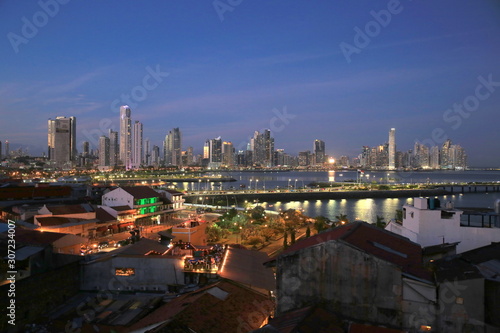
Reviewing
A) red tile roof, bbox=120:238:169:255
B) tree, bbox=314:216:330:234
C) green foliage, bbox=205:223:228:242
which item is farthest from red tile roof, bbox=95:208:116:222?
tree, bbox=314:216:330:234

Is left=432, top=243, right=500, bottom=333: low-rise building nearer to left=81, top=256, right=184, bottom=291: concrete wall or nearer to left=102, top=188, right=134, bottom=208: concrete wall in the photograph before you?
left=81, top=256, right=184, bottom=291: concrete wall

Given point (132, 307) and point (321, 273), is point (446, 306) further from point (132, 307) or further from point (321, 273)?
point (132, 307)

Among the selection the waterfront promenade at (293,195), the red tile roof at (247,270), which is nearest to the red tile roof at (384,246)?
the red tile roof at (247,270)

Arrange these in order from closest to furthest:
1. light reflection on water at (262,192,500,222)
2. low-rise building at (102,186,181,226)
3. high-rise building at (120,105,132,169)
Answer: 1. low-rise building at (102,186,181,226)
2. light reflection on water at (262,192,500,222)
3. high-rise building at (120,105,132,169)

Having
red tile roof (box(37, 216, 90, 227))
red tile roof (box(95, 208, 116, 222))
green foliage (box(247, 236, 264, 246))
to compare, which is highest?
red tile roof (box(37, 216, 90, 227))

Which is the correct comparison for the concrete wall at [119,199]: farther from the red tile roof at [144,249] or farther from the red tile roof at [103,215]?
the red tile roof at [144,249]

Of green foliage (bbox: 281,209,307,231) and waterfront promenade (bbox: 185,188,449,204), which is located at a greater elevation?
green foliage (bbox: 281,209,307,231)

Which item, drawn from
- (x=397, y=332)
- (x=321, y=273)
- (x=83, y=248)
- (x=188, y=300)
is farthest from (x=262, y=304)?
(x=83, y=248)
